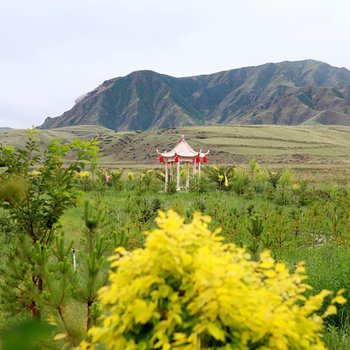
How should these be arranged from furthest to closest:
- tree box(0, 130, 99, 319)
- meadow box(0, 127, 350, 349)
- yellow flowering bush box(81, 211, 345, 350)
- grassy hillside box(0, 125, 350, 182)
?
grassy hillside box(0, 125, 350, 182) < tree box(0, 130, 99, 319) < meadow box(0, 127, 350, 349) < yellow flowering bush box(81, 211, 345, 350)

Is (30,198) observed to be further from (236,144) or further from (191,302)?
(236,144)

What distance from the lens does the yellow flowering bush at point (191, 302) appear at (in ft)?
5.76

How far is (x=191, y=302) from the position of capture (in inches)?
72.1

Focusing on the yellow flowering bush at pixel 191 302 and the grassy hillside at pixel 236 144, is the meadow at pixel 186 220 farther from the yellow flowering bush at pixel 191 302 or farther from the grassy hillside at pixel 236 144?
the grassy hillside at pixel 236 144

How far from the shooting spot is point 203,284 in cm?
173

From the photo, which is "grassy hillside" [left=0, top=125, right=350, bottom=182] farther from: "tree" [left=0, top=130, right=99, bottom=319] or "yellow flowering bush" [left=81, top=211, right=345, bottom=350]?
"yellow flowering bush" [left=81, top=211, right=345, bottom=350]

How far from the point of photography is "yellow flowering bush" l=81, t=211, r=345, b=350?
5.76 ft

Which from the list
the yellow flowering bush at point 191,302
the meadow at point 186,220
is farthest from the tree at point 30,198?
the yellow flowering bush at point 191,302

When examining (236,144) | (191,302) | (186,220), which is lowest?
(186,220)

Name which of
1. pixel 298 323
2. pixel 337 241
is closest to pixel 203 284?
pixel 298 323

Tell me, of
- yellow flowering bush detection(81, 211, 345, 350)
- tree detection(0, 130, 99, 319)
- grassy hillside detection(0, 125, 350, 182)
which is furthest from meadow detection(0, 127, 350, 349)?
grassy hillside detection(0, 125, 350, 182)

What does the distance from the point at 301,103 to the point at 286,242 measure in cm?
19330

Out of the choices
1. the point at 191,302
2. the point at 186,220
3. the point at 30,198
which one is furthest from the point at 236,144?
the point at 191,302

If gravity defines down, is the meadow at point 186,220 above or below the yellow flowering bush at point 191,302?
below
